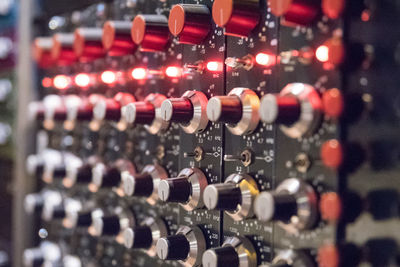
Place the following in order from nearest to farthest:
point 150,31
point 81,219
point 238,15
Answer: point 238,15
point 150,31
point 81,219

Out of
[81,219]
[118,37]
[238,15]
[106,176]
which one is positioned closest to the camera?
[238,15]

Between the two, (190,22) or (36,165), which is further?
(36,165)

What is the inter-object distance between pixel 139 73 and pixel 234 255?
1.76 ft

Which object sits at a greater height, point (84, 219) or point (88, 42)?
point (88, 42)

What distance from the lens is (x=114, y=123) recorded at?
1388 millimetres

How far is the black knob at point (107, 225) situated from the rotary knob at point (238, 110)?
20.8 inches

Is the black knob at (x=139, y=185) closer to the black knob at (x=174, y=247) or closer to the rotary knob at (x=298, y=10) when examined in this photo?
the black knob at (x=174, y=247)

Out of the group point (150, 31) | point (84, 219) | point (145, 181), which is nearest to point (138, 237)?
point (145, 181)

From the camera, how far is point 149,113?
1.14 m

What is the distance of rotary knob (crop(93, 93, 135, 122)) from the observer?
4.19 ft

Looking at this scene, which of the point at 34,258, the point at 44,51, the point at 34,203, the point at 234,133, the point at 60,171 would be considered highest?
the point at 44,51

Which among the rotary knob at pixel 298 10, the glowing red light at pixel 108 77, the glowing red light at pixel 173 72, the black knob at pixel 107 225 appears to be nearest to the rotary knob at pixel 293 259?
the rotary knob at pixel 298 10

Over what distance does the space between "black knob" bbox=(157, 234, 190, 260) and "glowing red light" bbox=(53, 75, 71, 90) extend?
0.77 metres

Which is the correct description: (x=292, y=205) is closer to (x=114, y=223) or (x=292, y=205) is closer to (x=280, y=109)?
(x=280, y=109)
